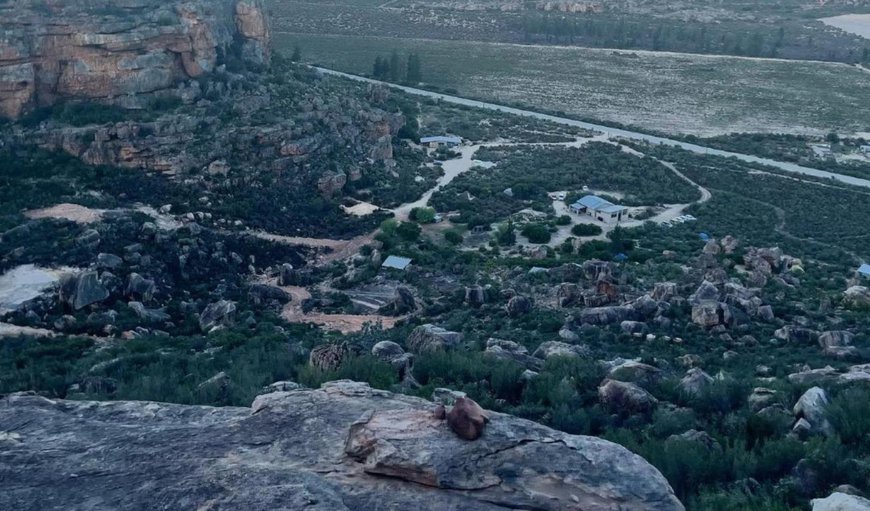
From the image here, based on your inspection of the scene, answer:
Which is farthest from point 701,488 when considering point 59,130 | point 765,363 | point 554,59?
point 554,59

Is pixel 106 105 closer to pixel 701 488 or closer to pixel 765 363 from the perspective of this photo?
pixel 765 363

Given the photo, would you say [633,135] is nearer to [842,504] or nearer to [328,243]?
[328,243]

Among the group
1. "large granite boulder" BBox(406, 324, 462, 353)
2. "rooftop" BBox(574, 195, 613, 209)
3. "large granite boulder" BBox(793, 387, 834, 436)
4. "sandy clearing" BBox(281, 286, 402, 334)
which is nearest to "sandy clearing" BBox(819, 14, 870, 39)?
"rooftop" BBox(574, 195, 613, 209)

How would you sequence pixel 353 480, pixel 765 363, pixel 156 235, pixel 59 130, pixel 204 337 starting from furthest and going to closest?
1. pixel 59 130
2. pixel 156 235
3. pixel 204 337
4. pixel 765 363
5. pixel 353 480

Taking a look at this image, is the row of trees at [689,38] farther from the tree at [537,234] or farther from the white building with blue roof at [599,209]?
the tree at [537,234]

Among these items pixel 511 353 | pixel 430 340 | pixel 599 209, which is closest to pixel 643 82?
pixel 599 209

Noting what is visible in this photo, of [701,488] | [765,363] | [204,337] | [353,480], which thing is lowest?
[204,337]

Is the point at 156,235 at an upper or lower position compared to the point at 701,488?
lower
